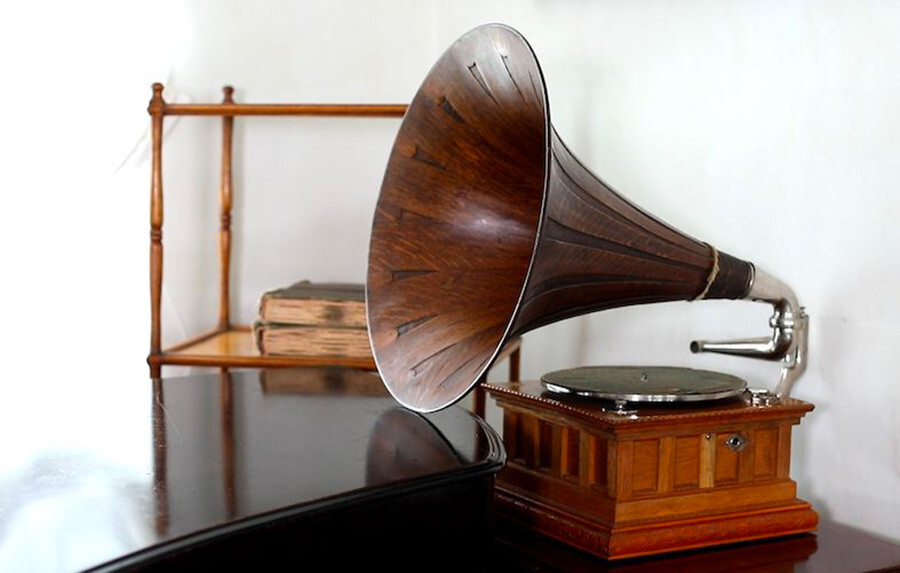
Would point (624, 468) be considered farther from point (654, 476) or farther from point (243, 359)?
point (243, 359)

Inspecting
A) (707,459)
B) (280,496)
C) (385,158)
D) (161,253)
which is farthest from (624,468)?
(385,158)

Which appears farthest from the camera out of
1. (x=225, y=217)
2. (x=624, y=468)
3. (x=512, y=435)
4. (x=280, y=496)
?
(x=225, y=217)

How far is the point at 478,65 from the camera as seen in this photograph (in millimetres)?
1769

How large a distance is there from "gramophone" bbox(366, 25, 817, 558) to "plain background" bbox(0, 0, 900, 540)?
0.53 ft

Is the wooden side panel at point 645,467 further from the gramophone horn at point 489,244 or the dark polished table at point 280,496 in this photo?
the gramophone horn at point 489,244

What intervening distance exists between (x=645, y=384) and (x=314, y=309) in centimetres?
92

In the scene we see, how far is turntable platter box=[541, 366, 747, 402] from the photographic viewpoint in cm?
161

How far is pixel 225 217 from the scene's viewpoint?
2.86m

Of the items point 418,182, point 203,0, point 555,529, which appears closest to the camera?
point 555,529

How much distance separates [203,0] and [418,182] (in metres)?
1.17

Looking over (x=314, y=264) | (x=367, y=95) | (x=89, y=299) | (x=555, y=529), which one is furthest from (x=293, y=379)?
(x=367, y=95)

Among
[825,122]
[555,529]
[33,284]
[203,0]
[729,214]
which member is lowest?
[555,529]

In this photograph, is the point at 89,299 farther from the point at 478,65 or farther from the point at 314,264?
the point at 478,65

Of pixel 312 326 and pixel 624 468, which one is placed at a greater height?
pixel 312 326
